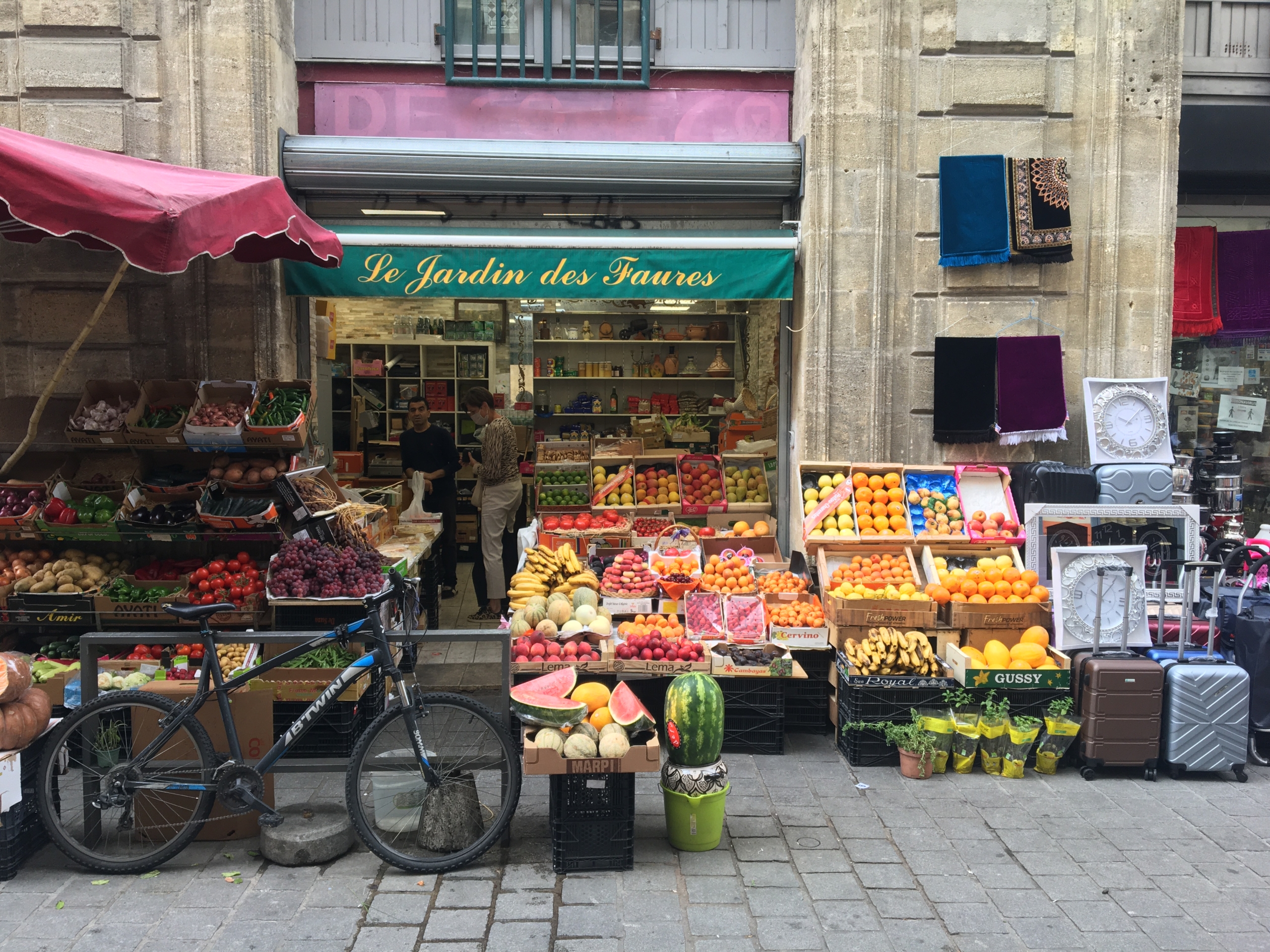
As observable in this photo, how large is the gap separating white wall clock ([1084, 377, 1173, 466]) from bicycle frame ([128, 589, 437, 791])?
5.49m

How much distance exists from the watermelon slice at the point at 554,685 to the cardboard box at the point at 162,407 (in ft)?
11.2

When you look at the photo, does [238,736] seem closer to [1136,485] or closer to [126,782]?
[126,782]

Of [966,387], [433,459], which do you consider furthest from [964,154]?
[433,459]

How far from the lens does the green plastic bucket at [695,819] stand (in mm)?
5160

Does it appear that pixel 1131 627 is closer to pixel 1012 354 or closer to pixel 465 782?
pixel 1012 354

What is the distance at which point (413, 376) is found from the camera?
1378 cm

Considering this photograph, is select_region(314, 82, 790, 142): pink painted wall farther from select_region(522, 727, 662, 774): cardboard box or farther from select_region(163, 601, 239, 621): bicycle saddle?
select_region(522, 727, 662, 774): cardboard box

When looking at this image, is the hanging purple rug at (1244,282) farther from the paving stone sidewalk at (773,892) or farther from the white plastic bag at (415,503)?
the white plastic bag at (415,503)

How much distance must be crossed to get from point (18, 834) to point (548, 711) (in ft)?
8.56

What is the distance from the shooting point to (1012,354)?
25.6 ft

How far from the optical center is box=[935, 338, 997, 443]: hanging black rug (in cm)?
785

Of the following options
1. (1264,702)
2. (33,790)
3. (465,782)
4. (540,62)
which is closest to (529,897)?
(465,782)

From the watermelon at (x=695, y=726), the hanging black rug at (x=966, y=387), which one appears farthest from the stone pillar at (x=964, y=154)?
the watermelon at (x=695, y=726)

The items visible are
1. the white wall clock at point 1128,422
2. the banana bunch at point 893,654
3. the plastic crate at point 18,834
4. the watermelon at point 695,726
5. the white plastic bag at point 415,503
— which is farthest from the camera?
the white plastic bag at point 415,503
